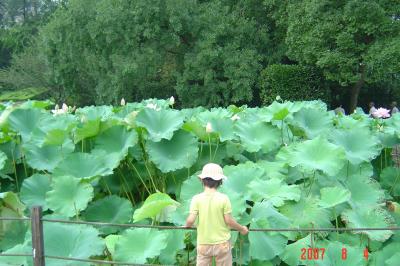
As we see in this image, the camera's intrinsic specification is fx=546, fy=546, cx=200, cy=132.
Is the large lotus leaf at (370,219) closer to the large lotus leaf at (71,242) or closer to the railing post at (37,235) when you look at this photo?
the large lotus leaf at (71,242)

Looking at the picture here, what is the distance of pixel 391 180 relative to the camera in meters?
4.00

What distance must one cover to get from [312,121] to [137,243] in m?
1.80

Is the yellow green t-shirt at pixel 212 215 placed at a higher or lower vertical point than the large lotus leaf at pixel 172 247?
higher

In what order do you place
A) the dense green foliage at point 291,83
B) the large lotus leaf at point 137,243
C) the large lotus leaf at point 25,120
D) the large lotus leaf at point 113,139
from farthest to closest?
the dense green foliage at point 291,83 → the large lotus leaf at point 25,120 → the large lotus leaf at point 113,139 → the large lotus leaf at point 137,243

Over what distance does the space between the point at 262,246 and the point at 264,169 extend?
626 mm

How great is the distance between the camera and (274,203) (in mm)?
2951

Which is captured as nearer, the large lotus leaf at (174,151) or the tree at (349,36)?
the large lotus leaf at (174,151)

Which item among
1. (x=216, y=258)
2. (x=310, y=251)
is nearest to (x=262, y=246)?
(x=310, y=251)

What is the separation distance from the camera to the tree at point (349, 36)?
12.0 meters

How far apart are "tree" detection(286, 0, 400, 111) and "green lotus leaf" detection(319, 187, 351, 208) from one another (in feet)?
30.9

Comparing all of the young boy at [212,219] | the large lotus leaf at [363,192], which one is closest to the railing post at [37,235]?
the young boy at [212,219]

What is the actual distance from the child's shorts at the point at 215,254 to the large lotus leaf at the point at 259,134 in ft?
4.38

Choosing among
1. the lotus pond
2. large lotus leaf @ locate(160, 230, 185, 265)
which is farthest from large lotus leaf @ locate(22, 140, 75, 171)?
large lotus leaf @ locate(160, 230, 185, 265)

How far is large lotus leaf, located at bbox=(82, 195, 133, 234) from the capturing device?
131 inches
